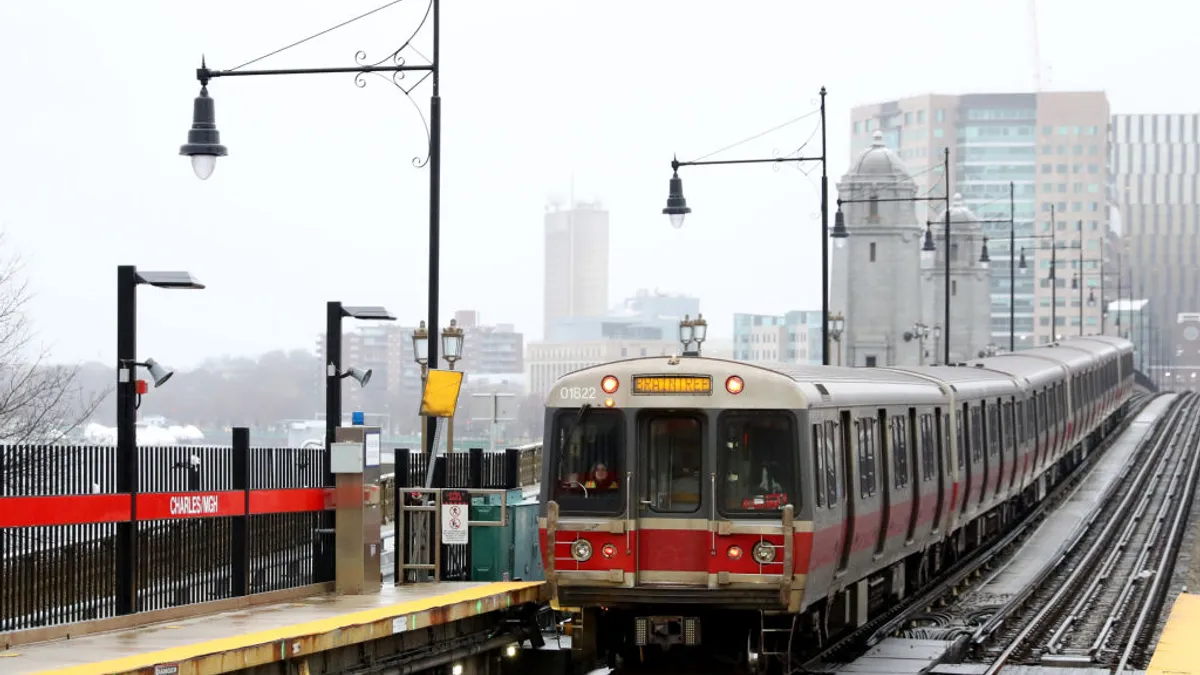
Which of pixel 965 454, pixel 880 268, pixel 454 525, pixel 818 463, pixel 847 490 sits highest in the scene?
pixel 880 268

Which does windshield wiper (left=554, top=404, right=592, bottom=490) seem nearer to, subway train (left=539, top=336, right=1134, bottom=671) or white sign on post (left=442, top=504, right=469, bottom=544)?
subway train (left=539, top=336, right=1134, bottom=671)

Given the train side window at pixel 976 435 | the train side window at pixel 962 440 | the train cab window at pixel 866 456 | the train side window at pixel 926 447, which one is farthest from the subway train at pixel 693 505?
the train side window at pixel 976 435

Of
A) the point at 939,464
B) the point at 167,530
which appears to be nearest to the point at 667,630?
the point at 167,530

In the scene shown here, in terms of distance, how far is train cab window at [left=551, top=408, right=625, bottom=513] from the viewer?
670 inches

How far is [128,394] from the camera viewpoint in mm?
15320

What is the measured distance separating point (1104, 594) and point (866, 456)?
9.76m

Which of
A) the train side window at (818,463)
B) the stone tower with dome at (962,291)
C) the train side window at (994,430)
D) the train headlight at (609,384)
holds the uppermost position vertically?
the stone tower with dome at (962,291)

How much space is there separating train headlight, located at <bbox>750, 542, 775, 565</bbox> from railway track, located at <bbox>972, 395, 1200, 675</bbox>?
3.55 m

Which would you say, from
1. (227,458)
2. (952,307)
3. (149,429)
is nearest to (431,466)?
(227,458)

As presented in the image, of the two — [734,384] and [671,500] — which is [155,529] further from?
[734,384]

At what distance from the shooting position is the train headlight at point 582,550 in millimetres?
16922

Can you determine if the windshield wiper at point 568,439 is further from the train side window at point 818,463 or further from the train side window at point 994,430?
the train side window at point 994,430

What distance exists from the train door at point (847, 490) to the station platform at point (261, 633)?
3.07 metres

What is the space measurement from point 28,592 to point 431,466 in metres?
6.66
